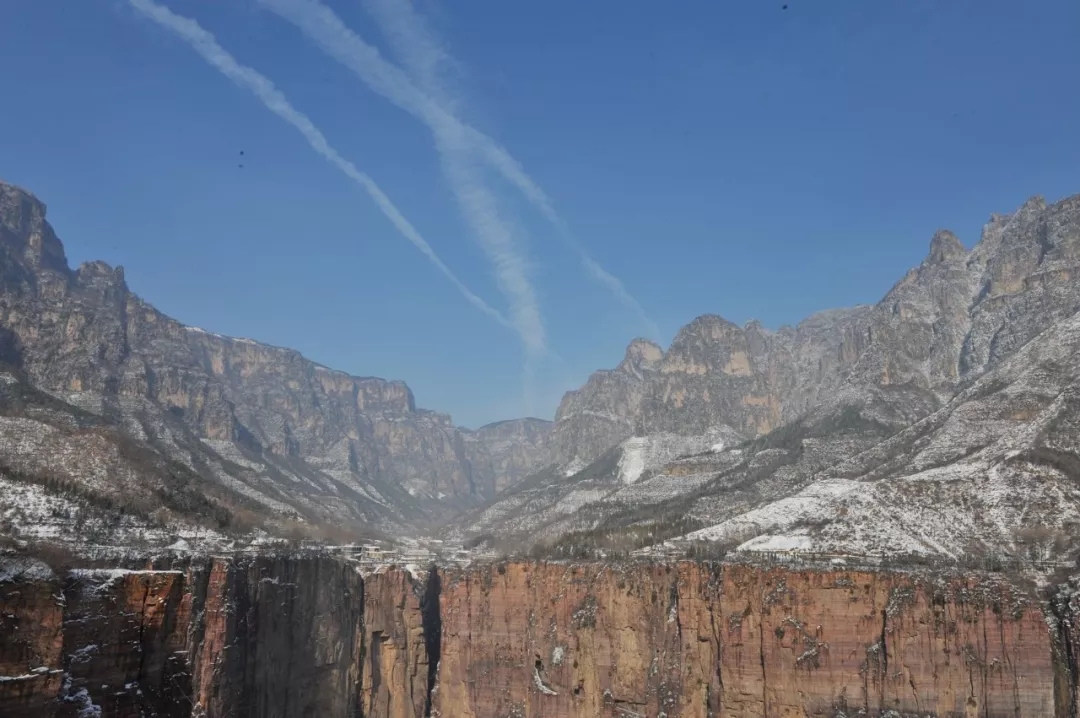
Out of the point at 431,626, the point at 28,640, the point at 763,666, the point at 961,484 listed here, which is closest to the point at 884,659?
the point at 763,666

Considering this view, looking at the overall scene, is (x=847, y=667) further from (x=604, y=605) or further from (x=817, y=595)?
(x=604, y=605)

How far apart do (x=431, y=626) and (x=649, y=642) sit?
61.5 m

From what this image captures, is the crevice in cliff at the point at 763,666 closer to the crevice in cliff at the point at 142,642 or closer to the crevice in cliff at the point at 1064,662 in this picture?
the crevice in cliff at the point at 1064,662

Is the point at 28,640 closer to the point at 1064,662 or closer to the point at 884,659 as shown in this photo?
the point at 884,659

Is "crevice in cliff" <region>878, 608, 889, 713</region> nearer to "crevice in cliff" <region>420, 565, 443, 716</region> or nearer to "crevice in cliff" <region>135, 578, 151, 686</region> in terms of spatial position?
Answer: "crevice in cliff" <region>420, 565, 443, 716</region>

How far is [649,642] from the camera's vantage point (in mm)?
107062

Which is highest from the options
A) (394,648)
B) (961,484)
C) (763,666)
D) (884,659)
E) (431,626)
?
(961,484)

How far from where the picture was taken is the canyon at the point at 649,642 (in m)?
84.1

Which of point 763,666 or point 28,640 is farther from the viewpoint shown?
point 763,666

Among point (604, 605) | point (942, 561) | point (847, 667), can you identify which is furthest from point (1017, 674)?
point (604, 605)

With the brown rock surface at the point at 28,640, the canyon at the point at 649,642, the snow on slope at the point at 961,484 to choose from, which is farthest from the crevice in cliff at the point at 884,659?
the brown rock surface at the point at 28,640

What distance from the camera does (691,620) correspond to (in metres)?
103

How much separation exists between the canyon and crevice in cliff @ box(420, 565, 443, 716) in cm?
834

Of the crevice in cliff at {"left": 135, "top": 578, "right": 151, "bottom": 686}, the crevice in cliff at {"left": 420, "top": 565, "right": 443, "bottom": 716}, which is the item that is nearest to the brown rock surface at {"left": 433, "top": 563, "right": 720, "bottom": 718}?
the crevice in cliff at {"left": 420, "top": 565, "right": 443, "bottom": 716}
